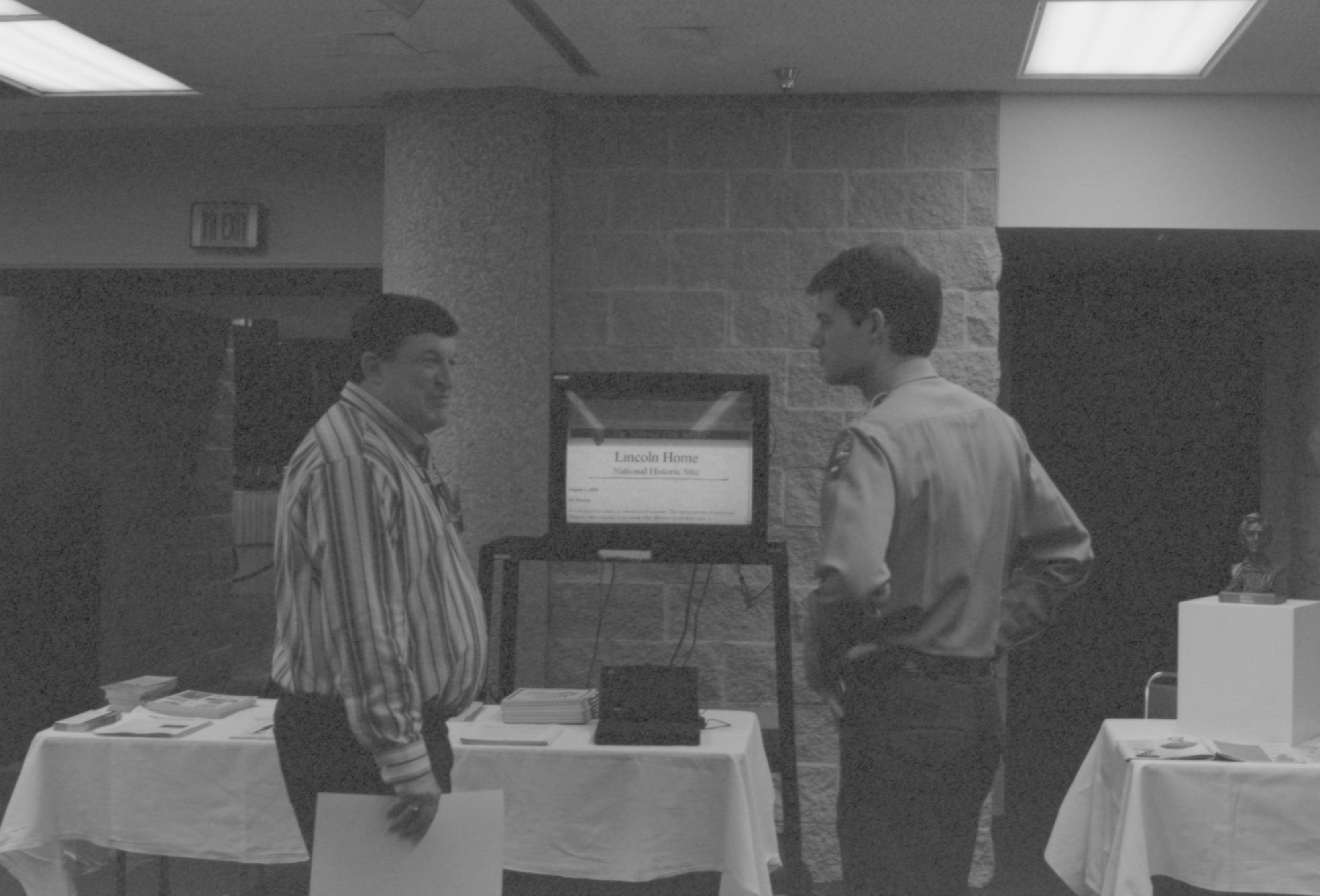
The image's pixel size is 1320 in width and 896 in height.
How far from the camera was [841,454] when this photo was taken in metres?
1.90

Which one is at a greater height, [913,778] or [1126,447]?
[1126,447]

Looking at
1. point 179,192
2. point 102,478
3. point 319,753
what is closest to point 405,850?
point 319,753

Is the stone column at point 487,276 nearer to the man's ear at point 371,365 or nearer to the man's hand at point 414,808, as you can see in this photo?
the man's ear at point 371,365

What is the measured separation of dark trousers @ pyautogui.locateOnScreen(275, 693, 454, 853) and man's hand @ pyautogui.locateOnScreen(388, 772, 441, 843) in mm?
46

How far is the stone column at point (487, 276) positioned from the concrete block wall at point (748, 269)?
139 mm

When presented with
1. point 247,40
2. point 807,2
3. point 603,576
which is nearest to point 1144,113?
point 807,2

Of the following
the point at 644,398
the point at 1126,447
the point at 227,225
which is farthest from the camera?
the point at 1126,447

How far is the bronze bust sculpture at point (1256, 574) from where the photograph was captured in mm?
2812

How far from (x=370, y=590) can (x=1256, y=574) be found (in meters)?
1.86

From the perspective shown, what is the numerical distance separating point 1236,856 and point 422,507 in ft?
5.66

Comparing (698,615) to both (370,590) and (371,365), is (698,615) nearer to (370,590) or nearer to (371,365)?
(371,365)

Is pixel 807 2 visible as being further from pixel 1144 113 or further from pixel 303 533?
pixel 303 533

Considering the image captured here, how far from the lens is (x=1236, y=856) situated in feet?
8.71

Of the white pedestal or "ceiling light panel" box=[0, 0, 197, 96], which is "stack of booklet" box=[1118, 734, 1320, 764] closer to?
the white pedestal
